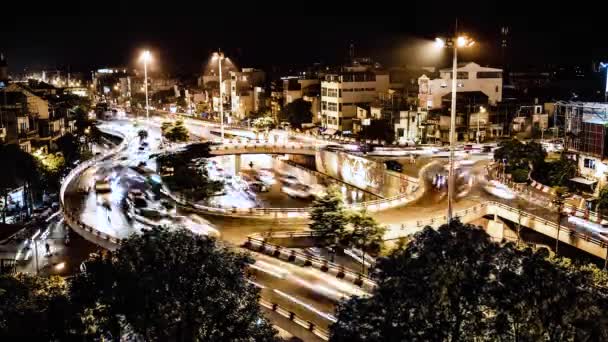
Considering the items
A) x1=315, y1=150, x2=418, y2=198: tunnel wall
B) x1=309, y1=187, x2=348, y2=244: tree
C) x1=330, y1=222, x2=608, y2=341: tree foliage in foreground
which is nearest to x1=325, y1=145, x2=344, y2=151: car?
x1=315, y1=150, x2=418, y2=198: tunnel wall

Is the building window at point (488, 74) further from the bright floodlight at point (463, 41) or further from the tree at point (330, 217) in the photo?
the bright floodlight at point (463, 41)

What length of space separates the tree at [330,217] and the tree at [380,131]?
3878cm

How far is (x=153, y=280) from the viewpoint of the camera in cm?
1497

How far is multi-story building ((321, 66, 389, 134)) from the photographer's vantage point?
81.9 m

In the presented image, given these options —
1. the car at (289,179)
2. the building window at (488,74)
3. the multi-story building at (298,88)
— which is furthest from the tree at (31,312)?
the multi-story building at (298,88)

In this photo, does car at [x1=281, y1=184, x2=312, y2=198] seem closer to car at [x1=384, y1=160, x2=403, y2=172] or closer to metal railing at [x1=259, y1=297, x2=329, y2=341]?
car at [x1=384, y1=160, x2=403, y2=172]

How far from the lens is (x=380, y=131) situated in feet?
237

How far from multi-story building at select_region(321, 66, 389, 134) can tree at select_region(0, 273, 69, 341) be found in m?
64.3

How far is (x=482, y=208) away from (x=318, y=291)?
17.4m

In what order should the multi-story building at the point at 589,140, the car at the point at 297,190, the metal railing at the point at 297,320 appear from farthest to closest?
1. the car at the point at 297,190
2. the multi-story building at the point at 589,140
3. the metal railing at the point at 297,320

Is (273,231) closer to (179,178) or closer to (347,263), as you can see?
(347,263)

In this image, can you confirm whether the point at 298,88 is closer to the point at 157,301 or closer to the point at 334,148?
the point at 334,148

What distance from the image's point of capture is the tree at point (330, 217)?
3294cm

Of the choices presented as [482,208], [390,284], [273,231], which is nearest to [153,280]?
[390,284]
